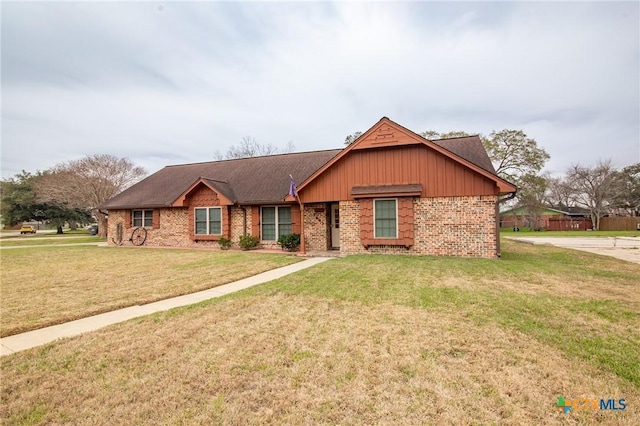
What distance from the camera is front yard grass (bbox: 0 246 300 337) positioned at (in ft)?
18.0

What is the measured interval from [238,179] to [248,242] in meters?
4.94

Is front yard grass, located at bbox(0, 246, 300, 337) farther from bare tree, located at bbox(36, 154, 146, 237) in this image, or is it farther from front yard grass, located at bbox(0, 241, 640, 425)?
bare tree, located at bbox(36, 154, 146, 237)

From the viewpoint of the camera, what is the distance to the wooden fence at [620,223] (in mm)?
41241

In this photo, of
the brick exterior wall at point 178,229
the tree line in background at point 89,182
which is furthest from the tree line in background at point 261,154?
the brick exterior wall at point 178,229

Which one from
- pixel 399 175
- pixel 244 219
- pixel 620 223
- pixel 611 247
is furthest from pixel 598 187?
pixel 244 219

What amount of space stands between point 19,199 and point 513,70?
2105 inches

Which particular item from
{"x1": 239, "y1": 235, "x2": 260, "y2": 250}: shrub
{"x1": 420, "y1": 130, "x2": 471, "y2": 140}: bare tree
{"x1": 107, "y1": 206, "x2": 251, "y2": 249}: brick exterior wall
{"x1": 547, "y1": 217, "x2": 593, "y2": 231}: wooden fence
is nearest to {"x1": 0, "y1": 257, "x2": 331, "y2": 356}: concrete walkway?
{"x1": 239, "y1": 235, "x2": 260, "y2": 250}: shrub

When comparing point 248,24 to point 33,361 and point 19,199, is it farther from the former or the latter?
point 19,199

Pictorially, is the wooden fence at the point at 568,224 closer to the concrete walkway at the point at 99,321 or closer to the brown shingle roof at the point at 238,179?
the brown shingle roof at the point at 238,179

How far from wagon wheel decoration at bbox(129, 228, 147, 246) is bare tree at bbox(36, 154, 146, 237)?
1437 cm

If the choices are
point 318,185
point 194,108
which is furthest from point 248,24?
point 194,108

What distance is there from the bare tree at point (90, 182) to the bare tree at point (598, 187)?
60.3 meters

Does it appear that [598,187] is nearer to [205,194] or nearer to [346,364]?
[205,194]

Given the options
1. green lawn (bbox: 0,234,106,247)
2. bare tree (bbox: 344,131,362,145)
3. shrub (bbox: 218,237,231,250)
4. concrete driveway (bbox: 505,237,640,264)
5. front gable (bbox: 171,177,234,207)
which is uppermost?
bare tree (bbox: 344,131,362,145)
